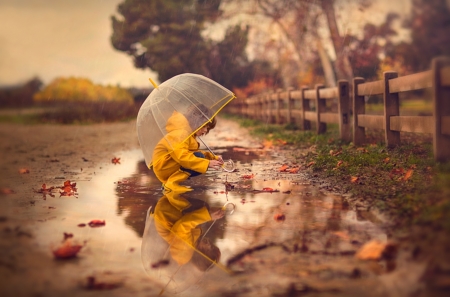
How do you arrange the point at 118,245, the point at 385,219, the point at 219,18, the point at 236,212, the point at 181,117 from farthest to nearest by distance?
the point at 219,18 < the point at 181,117 < the point at 236,212 < the point at 385,219 < the point at 118,245

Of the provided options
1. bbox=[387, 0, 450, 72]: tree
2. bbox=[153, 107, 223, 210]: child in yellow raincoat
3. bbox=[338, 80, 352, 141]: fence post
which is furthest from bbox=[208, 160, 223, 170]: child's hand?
bbox=[387, 0, 450, 72]: tree

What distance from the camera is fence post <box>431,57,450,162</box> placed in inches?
264

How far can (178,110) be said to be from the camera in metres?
6.52

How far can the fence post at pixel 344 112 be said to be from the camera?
11203mm

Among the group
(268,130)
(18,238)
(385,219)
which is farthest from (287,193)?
(268,130)

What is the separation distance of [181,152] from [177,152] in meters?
0.05

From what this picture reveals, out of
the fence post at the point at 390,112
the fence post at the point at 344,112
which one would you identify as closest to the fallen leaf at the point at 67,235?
the fence post at the point at 390,112

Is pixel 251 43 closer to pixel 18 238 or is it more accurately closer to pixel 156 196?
pixel 156 196

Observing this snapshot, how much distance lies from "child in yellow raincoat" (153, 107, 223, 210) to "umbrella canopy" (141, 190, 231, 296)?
0.92 m

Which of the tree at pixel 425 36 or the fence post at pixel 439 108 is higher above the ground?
the tree at pixel 425 36

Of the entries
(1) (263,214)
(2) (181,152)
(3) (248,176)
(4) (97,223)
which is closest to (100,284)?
(4) (97,223)

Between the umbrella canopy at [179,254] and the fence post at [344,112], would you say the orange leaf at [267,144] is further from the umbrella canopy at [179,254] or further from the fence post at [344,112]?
the umbrella canopy at [179,254]

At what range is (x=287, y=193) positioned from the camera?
6.48 m

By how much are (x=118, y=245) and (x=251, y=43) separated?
94.8 feet
